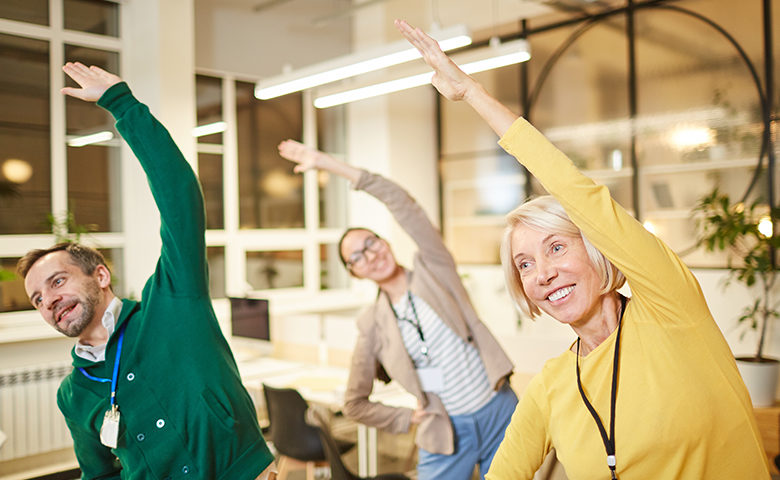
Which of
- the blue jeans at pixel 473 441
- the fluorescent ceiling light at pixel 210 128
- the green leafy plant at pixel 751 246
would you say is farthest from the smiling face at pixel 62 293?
the fluorescent ceiling light at pixel 210 128

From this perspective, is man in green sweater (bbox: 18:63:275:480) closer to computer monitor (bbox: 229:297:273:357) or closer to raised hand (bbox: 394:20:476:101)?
raised hand (bbox: 394:20:476:101)

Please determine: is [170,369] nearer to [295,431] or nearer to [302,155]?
A: [302,155]

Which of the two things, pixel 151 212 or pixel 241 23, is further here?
pixel 241 23

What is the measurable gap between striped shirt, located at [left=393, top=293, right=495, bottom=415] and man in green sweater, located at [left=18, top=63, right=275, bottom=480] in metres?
0.91

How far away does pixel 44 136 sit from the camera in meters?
5.02

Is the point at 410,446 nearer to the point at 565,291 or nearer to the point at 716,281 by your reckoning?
the point at 716,281

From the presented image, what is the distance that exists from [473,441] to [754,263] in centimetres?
346

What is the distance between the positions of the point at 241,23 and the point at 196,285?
547 cm

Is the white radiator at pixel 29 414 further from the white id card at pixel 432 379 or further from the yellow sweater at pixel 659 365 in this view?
the yellow sweater at pixel 659 365

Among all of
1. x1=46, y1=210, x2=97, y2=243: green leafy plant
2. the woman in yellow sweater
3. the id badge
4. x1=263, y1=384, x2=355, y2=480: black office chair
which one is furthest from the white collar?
x1=46, y1=210, x2=97, y2=243: green leafy plant

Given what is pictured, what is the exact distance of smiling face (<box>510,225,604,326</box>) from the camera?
1.21 m

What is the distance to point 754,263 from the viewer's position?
15.9ft

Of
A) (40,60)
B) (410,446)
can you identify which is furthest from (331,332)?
(40,60)

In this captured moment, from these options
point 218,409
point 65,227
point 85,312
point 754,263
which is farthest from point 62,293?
point 754,263
